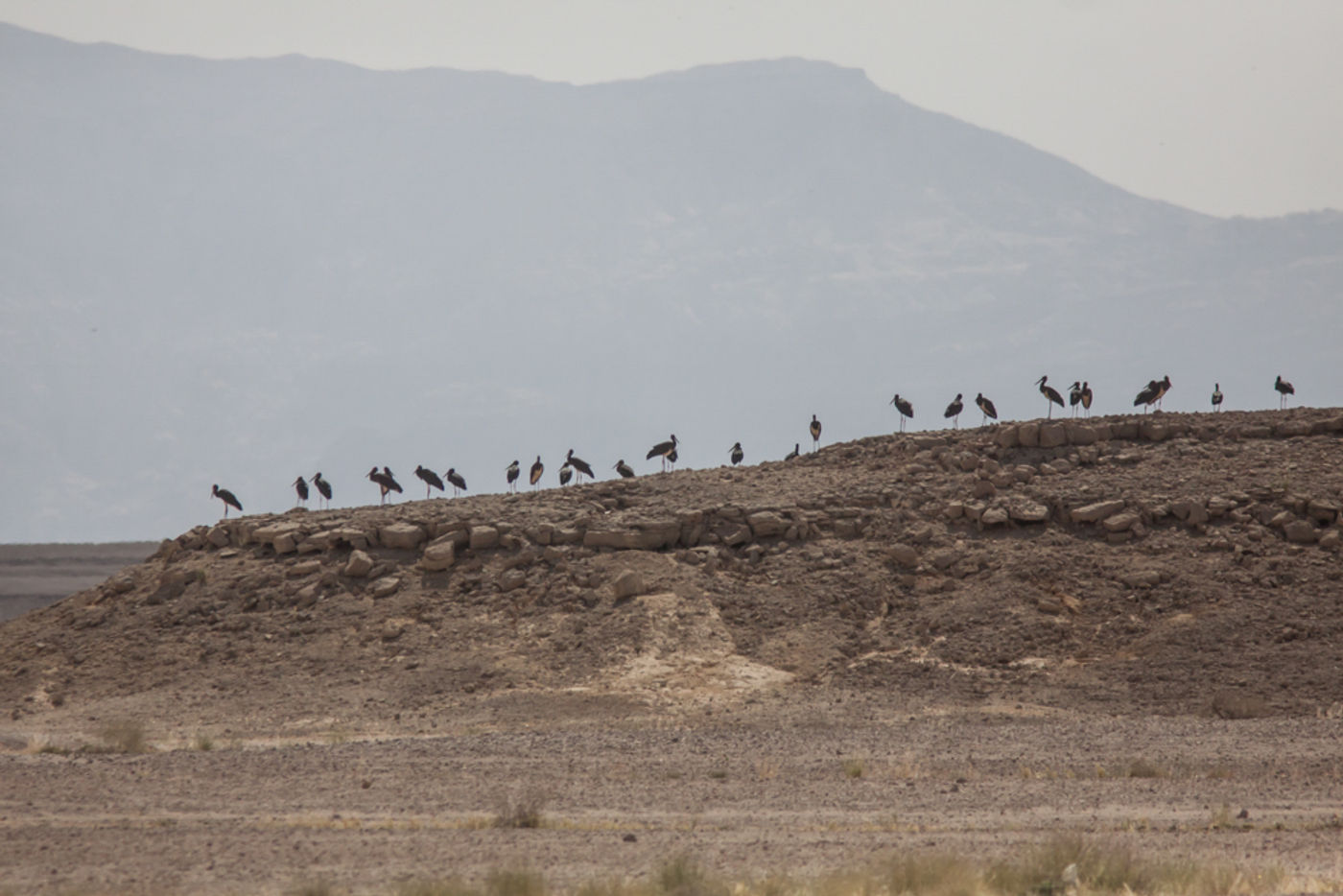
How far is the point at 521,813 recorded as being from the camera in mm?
15789

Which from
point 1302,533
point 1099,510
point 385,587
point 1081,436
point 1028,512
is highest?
point 1081,436

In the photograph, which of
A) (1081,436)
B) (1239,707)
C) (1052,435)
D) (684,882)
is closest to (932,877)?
(684,882)

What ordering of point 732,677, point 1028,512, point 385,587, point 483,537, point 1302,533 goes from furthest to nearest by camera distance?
point 483,537
point 385,587
point 1028,512
point 1302,533
point 732,677

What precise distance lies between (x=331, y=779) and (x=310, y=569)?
1425 centimetres

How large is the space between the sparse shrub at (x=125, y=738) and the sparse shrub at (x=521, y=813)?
29.9 ft

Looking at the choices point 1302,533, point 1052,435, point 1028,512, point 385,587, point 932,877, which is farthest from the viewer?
point 1052,435

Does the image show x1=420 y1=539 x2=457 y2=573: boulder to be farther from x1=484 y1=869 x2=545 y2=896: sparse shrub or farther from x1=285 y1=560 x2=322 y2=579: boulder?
x1=484 y1=869 x2=545 y2=896: sparse shrub

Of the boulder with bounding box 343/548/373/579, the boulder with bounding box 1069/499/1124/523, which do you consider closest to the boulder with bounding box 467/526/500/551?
the boulder with bounding box 343/548/373/579

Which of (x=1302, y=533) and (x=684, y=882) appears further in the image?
(x=1302, y=533)

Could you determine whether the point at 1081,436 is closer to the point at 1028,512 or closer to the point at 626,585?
the point at 1028,512

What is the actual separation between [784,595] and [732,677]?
3.49m

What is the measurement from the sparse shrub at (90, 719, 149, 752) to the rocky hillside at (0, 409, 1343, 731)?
2.10 m

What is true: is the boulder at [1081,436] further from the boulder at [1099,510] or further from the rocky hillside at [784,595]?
the boulder at [1099,510]

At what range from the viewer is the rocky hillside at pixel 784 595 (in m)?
25.8
